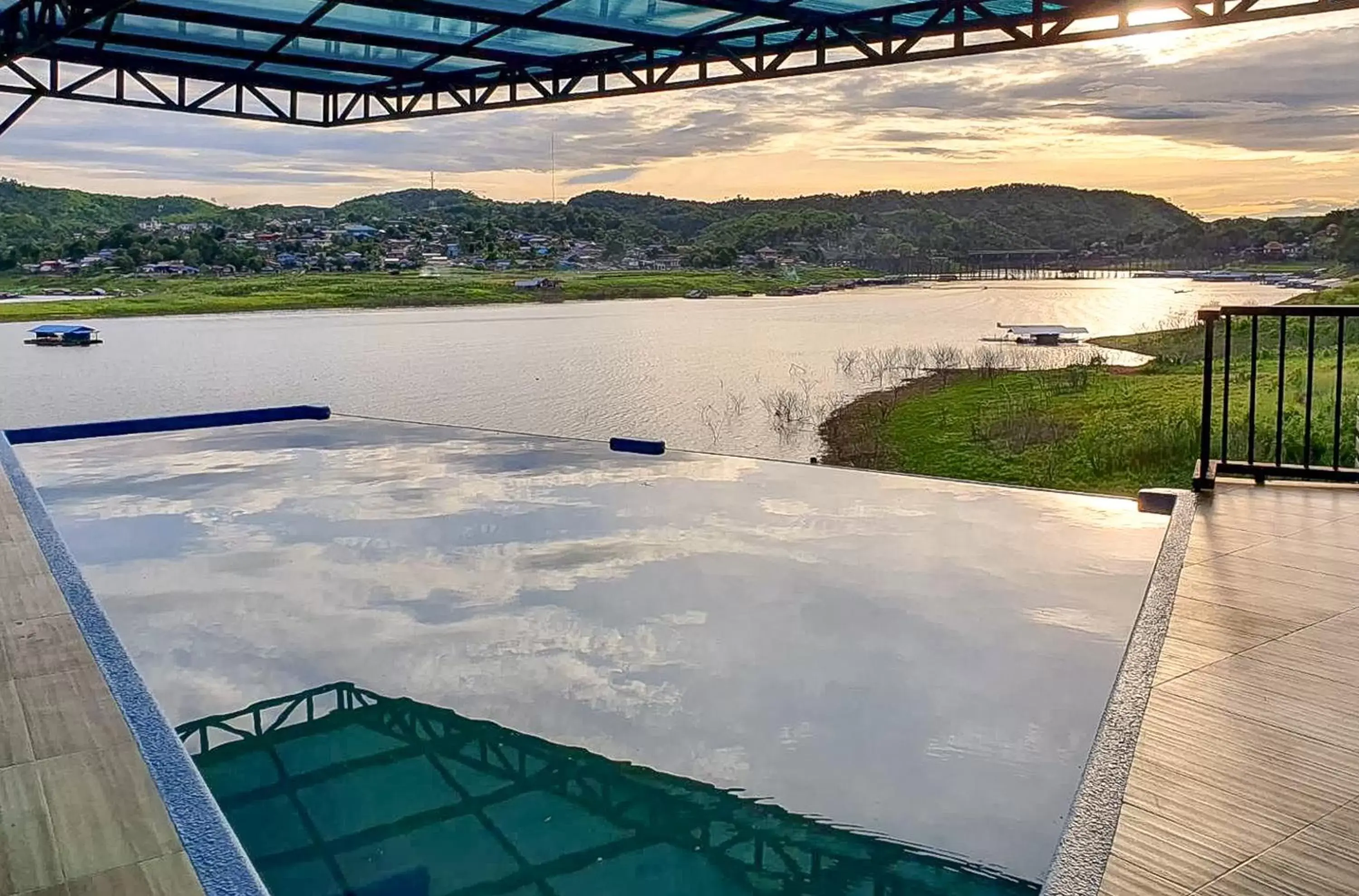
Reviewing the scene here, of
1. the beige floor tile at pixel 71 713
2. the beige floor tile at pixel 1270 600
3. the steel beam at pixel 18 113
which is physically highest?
the steel beam at pixel 18 113

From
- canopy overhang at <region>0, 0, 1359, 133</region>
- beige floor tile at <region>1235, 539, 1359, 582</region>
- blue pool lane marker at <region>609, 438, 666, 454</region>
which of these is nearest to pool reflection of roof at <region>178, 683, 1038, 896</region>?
beige floor tile at <region>1235, 539, 1359, 582</region>

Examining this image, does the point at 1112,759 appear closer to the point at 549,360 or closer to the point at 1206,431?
the point at 1206,431

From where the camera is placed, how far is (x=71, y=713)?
2760 mm

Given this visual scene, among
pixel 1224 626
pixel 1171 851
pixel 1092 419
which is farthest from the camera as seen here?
pixel 1092 419

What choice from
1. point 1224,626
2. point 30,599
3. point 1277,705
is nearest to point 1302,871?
point 1277,705

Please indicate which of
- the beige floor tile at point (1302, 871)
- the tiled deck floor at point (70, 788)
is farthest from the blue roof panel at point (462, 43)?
the beige floor tile at point (1302, 871)

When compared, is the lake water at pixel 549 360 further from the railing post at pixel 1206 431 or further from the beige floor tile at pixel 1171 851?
the beige floor tile at pixel 1171 851

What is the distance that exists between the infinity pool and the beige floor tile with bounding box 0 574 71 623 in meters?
0.49

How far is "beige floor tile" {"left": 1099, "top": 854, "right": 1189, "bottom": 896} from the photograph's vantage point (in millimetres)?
1887

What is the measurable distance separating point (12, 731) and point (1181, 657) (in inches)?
122

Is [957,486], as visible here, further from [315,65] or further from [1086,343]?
[1086,343]

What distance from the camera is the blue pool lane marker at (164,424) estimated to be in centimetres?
1045

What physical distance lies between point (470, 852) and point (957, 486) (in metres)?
5.33

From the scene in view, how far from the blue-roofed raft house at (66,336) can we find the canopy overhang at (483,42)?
42.4ft
